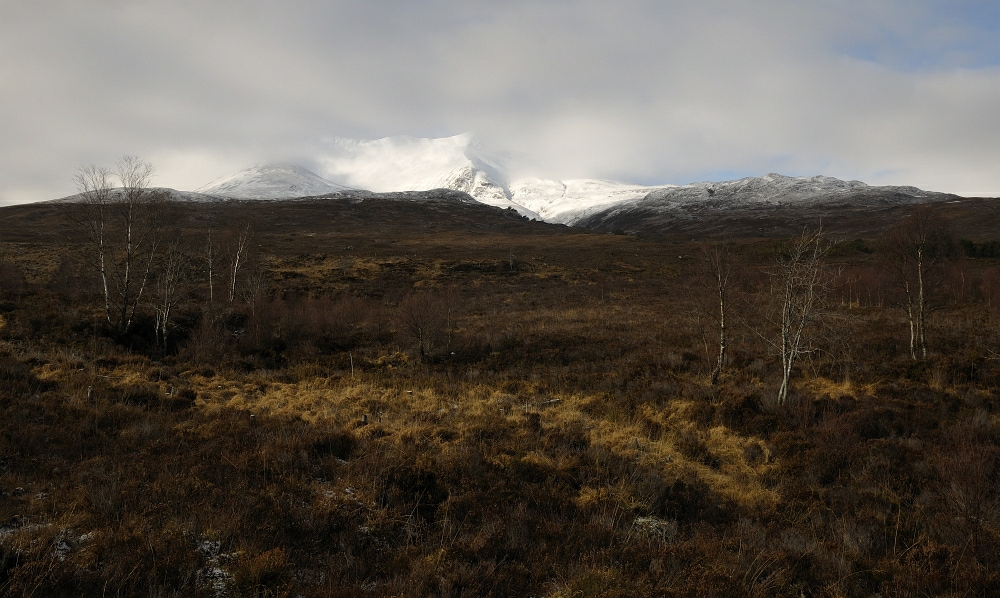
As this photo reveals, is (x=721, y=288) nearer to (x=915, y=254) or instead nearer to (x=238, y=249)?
(x=915, y=254)

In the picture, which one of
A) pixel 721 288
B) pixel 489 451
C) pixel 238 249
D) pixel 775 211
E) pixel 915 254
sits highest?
pixel 775 211

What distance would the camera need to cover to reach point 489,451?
8984mm

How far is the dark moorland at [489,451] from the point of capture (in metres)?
5.24

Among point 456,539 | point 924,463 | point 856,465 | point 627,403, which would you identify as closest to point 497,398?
point 627,403

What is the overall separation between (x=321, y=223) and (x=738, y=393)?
4144 inches

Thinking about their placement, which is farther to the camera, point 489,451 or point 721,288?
point 721,288

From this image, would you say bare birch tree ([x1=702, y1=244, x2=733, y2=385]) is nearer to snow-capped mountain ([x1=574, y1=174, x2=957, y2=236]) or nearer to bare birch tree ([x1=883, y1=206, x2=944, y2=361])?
bare birch tree ([x1=883, y1=206, x2=944, y2=361])

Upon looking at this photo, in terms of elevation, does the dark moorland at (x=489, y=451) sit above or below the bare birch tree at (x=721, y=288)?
below

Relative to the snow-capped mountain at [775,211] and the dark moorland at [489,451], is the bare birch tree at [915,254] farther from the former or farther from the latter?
the snow-capped mountain at [775,211]

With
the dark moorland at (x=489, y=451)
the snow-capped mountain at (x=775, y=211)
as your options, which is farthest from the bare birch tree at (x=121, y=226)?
the snow-capped mountain at (x=775, y=211)

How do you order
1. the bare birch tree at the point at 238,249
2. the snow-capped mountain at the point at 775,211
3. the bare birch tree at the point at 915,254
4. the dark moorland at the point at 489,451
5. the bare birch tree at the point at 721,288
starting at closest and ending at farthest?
the dark moorland at the point at 489,451
the bare birch tree at the point at 721,288
the bare birch tree at the point at 915,254
the bare birch tree at the point at 238,249
the snow-capped mountain at the point at 775,211

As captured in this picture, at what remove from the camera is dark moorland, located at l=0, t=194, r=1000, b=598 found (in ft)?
17.2

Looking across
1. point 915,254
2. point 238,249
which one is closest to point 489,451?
point 915,254

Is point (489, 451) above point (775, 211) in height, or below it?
below
